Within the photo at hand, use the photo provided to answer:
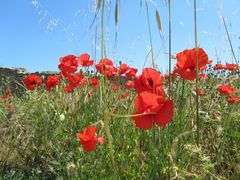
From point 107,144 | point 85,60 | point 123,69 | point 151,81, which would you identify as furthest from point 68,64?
point 151,81

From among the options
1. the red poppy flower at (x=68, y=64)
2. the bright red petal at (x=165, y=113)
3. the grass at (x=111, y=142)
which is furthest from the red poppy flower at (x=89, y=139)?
the red poppy flower at (x=68, y=64)

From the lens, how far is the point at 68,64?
2.75 meters

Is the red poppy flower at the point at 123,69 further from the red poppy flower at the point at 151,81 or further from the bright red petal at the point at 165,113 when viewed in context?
the bright red petal at the point at 165,113

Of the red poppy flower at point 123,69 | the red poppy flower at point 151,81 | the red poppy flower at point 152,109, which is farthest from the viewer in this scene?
the red poppy flower at point 123,69

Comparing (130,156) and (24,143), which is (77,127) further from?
(130,156)

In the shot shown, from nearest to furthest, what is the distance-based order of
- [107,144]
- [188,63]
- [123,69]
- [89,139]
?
1. [188,63]
2. [89,139]
3. [107,144]
4. [123,69]

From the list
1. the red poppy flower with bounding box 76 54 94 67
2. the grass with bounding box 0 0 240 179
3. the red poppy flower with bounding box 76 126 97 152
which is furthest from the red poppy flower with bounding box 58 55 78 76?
the red poppy flower with bounding box 76 126 97 152

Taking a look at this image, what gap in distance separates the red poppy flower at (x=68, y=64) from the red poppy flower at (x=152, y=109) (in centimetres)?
161

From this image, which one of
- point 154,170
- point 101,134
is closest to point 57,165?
point 101,134

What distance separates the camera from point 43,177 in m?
2.17

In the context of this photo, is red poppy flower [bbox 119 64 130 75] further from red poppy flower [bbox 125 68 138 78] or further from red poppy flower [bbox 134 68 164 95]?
red poppy flower [bbox 134 68 164 95]

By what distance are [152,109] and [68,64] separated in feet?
5.44

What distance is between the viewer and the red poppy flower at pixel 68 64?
9.02 feet

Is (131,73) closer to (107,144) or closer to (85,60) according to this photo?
(85,60)
